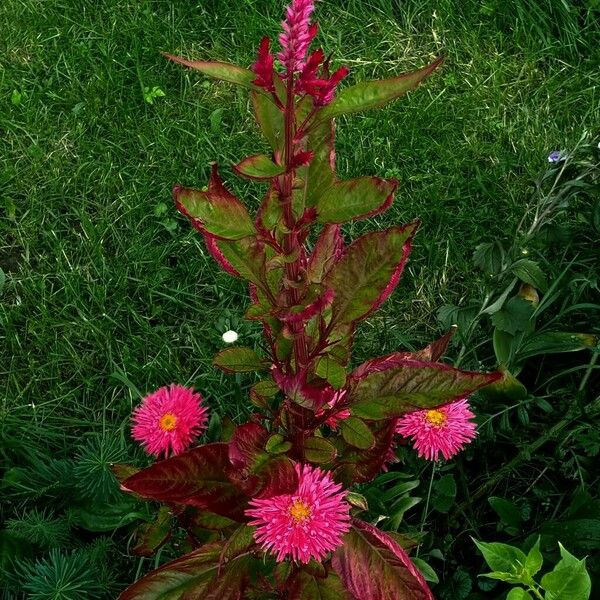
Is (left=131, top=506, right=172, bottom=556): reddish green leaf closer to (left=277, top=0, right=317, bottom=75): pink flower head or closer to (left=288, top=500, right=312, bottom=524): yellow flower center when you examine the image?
(left=288, top=500, right=312, bottom=524): yellow flower center

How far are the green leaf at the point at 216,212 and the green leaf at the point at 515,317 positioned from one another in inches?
45.8

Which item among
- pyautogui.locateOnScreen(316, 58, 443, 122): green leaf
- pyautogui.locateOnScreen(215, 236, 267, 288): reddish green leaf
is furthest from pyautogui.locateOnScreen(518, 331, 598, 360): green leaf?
pyautogui.locateOnScreen(316, 58, 443, 122): green leaf

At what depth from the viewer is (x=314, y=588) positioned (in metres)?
1.38

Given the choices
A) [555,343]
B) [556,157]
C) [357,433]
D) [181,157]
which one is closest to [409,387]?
[357,433]

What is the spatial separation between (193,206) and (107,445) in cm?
99

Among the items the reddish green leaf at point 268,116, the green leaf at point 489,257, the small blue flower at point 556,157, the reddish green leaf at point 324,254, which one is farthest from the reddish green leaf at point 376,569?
the small blue flower at point 556,157

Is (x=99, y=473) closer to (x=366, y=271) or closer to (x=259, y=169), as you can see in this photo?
(x=366, y=271)

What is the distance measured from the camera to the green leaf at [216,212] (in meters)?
1.07

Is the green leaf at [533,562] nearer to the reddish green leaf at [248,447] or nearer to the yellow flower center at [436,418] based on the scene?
the yellow flower center at [436,418]

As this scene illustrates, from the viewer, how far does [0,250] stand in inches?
105

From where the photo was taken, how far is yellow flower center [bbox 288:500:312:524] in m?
1.20

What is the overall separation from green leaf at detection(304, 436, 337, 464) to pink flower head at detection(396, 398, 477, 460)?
195 mm

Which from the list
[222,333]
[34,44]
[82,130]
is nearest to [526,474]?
[222,333]

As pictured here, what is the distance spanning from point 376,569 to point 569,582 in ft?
0.91
